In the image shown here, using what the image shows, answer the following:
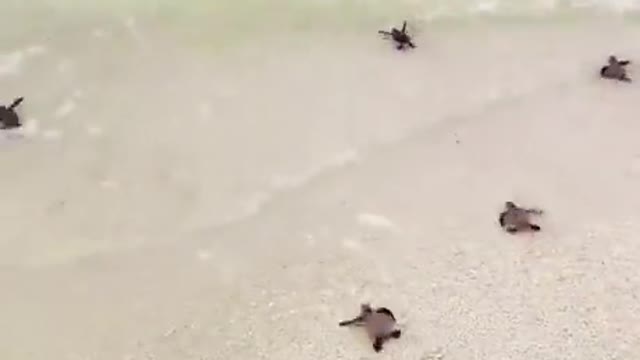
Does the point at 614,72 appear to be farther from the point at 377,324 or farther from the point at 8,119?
the point at 8,119

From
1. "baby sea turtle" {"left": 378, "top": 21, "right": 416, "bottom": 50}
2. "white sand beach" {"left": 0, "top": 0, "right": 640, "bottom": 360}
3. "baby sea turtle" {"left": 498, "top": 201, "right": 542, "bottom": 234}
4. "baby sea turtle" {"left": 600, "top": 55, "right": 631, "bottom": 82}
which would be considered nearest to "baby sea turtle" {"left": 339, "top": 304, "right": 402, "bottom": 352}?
"white sand beach" {"left": 0, "top": 0, "right": 640, "bottom": 360}

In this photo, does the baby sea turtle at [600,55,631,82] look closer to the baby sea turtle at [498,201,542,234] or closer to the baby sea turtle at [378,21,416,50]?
the baby sea turtle at [378,21,416,50]

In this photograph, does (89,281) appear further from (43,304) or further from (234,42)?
(234,42)

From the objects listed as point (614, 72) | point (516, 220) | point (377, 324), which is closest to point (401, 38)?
point (614, 72)

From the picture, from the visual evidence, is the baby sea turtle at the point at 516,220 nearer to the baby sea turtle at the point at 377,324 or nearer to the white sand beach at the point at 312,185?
the white sand beach at the point at 312,185

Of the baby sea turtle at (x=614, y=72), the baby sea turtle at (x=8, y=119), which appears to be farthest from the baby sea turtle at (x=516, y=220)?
the baby sea turtle at (x=8, y=119)

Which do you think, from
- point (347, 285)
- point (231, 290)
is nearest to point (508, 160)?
point (347, 285)
